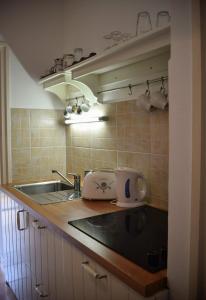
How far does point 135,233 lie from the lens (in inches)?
46.8

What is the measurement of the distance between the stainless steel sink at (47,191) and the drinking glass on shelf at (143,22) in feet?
3.83

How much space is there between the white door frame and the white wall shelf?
13.1 inches

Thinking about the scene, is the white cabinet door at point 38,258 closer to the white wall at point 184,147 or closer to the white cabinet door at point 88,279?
the white cabinet door at point 88,279

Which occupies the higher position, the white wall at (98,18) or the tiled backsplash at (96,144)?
the white wall at (98,18)

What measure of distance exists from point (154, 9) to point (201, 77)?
1.02 meters

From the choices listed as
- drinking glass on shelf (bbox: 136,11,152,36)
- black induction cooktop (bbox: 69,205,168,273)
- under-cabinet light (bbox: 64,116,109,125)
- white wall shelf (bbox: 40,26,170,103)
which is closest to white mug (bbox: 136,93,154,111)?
white wall shelf (bbox: 40,26,170,103)

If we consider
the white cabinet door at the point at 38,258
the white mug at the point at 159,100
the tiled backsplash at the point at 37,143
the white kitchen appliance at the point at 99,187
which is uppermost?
the white mug at the point at 159,100

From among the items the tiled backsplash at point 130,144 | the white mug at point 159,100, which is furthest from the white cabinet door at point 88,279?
the white mug at point 159,100

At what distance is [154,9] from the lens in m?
1.57

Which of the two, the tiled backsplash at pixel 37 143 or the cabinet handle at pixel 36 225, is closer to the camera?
the cabinet handle at pixel 36 225

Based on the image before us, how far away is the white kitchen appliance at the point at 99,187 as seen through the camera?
1.74m

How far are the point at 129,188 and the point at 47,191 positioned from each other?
1.04 m

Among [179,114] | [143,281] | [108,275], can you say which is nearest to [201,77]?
[179,114]

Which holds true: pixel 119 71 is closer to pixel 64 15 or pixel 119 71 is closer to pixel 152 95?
pixel 152 95
